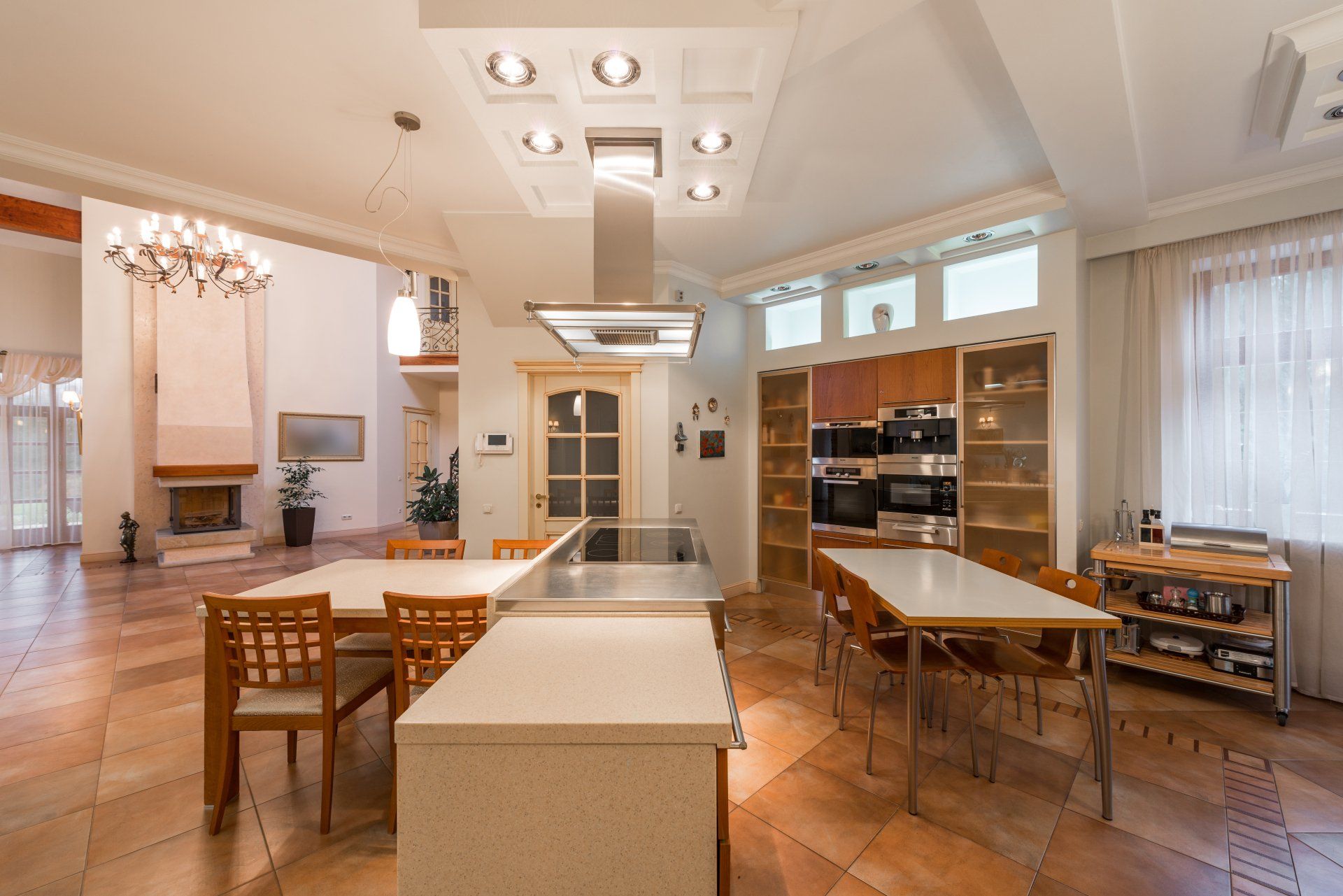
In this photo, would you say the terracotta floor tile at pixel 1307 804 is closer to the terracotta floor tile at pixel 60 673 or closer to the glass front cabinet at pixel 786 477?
the glass front cabinet at pixel 786 477

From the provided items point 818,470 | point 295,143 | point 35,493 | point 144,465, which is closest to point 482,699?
point 295,143

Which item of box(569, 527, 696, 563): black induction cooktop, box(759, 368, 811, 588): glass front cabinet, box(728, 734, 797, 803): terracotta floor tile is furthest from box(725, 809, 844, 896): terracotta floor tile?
box(759, 368, 811, 588): glass front cabinet

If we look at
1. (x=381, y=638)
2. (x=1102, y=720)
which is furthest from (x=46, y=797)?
(x=1102, y=720)

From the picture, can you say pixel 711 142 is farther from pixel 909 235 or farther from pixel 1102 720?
pixel 1102 720

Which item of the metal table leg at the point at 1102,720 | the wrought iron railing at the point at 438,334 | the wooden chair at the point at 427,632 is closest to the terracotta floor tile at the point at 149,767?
the wooden chair at the point at 427,632

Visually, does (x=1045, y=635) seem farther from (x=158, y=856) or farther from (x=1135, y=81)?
(x=158, y=856)

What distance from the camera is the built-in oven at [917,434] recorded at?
3.72 m

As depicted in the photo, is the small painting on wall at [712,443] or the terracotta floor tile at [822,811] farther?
the small painting on wall at [712,443]

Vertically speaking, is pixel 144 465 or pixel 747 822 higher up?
pixel 144 465

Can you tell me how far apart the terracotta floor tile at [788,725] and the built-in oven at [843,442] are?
218 centimetres

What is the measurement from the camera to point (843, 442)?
4.36 meters

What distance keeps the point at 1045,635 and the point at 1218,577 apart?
4.12 feet

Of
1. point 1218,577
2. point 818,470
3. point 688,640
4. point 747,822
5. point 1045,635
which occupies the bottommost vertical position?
point 747,822

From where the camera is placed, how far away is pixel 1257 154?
263 cm
